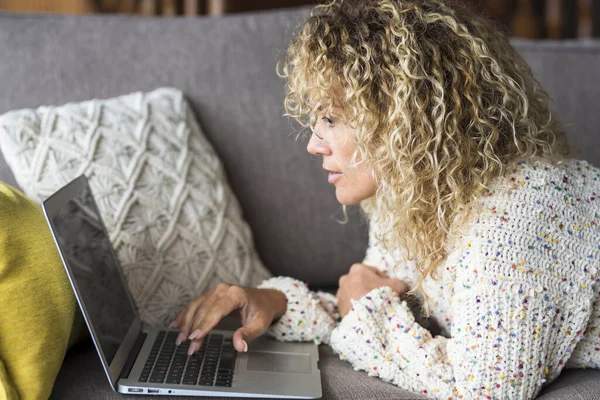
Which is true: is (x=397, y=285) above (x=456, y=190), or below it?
below

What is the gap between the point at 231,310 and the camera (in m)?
1.13

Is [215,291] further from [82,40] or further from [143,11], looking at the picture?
[143,11]

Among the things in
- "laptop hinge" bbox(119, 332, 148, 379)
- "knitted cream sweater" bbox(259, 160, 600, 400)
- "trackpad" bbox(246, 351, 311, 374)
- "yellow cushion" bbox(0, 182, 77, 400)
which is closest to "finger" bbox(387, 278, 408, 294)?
"knitted cream sweater" bbox(259, 160, 600, 400)

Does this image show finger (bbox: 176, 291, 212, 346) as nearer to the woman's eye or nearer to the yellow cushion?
the yellow cushion

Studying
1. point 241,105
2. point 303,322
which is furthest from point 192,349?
point 241,105

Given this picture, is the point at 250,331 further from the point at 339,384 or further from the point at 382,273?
the point at 382,273

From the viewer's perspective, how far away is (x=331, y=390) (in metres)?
1.01

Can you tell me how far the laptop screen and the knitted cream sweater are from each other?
0.38m

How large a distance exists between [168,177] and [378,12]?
1.77 feet

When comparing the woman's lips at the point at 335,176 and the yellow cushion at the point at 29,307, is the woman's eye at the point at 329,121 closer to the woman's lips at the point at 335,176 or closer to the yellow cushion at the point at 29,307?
the woman's lips at the point at 335,176

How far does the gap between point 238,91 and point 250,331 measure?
1.98 ft

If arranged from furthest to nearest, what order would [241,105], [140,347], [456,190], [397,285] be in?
1. [241,105]
2. [397,285]
3. [140,347]
4. [456,190]

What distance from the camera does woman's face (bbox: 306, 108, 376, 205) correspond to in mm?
1051

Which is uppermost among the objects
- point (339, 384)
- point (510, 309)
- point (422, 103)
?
point (422, 103)
